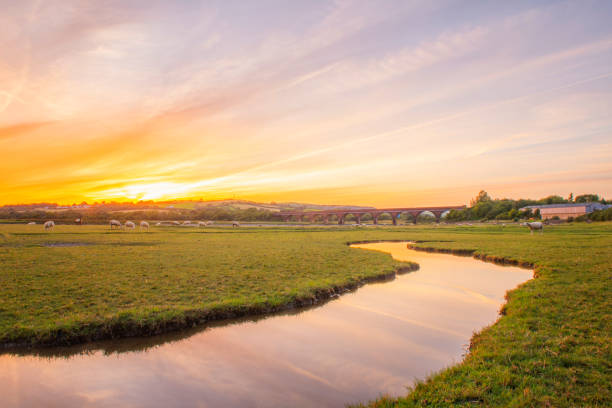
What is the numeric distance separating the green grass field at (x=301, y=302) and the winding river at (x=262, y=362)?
900 millimetres

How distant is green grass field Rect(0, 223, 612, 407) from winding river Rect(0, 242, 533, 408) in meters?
0.90

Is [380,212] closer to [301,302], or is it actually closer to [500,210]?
[500,210]

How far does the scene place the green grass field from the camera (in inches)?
271

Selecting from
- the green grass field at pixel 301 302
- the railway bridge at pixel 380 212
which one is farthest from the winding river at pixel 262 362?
the railway bridge at pixel 380 212

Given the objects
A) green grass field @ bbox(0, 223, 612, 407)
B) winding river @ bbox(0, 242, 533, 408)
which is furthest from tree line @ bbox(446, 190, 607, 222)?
winding river @ bbox(0, 242, 533, 408)

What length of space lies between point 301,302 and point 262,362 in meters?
5.51

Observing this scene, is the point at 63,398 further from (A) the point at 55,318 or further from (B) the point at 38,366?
(A) the point at 55,318

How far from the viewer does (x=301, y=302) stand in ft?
48.6

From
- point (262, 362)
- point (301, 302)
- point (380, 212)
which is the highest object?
point (380, 212)

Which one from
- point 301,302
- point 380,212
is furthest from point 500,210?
point 301,302

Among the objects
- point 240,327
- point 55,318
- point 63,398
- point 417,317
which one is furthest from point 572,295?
point 55,318

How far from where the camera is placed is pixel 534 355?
26.5 feet

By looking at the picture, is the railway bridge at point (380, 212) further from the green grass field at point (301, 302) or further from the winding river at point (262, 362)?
the winding river at point (262, 362)

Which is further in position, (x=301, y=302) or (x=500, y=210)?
(x=500, y=210)
